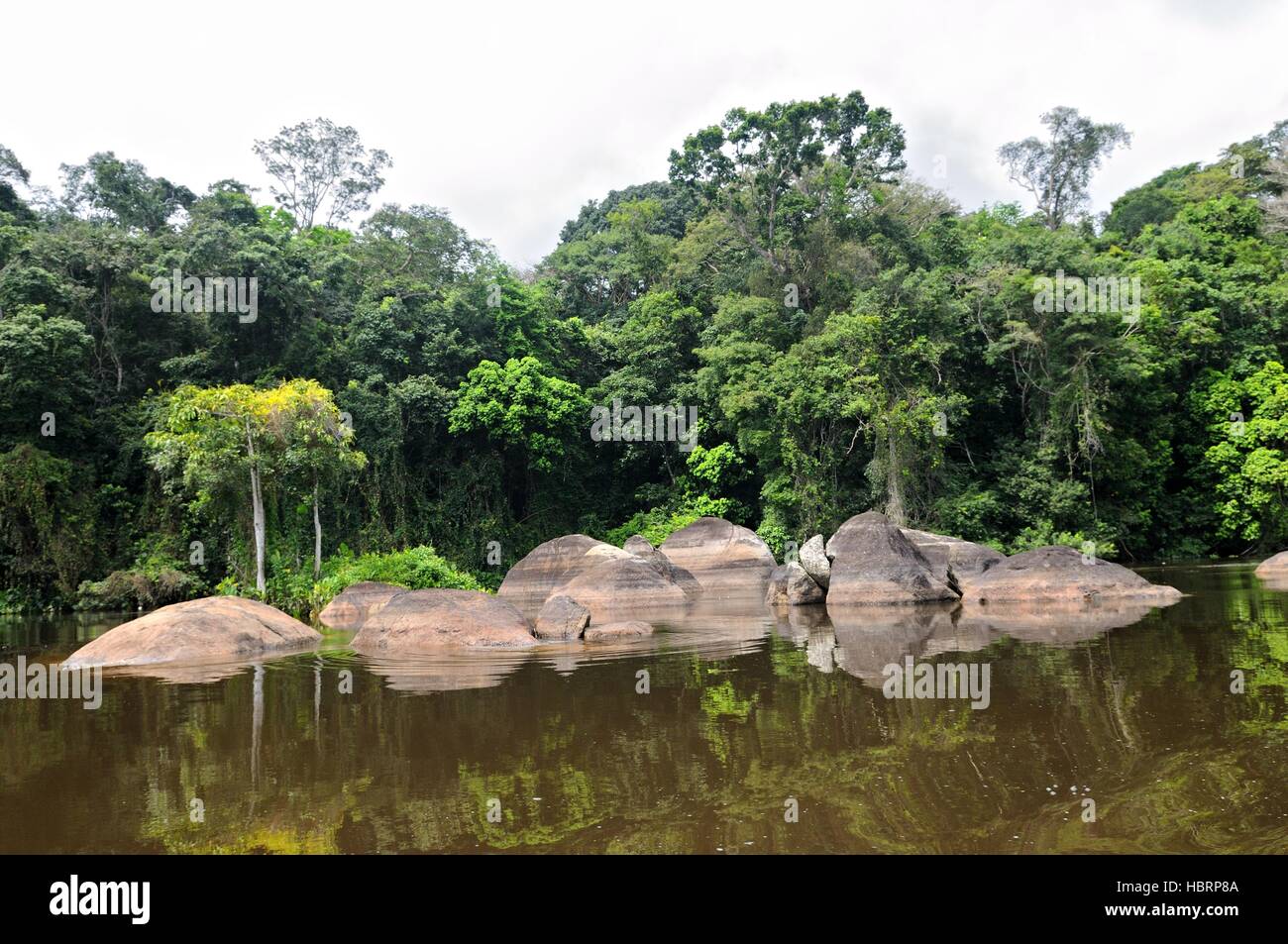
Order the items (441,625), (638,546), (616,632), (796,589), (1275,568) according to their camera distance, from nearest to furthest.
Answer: (441,625)
(616,632)
(796,589)
(1275,568)
(638,546)

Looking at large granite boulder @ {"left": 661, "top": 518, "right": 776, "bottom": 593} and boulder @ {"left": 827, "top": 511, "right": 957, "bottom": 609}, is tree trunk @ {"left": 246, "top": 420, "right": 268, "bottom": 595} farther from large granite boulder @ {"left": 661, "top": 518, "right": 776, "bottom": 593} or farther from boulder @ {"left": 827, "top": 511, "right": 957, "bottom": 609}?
boulder @ {"left": 827, "top": 511, "right": 957, "bottom": 609}

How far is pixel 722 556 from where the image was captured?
22.6 meters

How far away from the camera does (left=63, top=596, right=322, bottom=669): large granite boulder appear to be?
10.8m

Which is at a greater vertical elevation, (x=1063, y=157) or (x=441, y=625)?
(x=1063, y=157)

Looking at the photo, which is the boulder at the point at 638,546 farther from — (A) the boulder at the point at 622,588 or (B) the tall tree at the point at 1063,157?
(B) the tall tree at the point at 1063,157

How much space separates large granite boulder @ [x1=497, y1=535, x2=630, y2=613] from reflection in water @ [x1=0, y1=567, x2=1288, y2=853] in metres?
9.43

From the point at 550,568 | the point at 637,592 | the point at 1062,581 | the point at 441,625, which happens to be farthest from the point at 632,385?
the point at 441,625

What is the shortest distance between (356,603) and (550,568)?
4.71 metres

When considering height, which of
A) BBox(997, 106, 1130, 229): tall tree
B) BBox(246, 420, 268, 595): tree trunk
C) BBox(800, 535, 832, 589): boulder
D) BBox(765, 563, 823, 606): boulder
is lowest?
BBox(765, 563, 823, 606): boulder

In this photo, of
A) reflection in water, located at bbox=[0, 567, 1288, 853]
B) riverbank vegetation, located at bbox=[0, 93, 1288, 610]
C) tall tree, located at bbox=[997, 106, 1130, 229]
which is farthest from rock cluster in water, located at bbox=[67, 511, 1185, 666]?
tall tree, located at bbox=[997, 106, 1130, 229]

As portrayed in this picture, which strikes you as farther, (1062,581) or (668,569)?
(668,569)

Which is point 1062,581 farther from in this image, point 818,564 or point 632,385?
point 632,385
